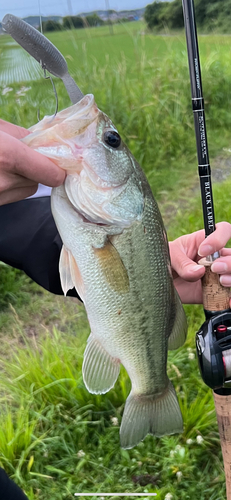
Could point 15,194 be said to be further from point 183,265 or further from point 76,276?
point 183,265

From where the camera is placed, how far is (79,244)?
1.11m

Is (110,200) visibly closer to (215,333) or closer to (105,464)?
(215,333)

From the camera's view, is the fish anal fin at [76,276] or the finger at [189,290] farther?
the finger at [189,290]

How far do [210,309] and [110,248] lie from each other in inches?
18.6

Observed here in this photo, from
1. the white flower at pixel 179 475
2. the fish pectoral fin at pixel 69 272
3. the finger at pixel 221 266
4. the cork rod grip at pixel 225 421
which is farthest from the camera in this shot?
the white flower at pixel 179 475

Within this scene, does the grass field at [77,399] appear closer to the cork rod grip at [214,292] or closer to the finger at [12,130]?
the finger at [12,130]

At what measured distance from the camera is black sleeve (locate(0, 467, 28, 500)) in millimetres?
1577

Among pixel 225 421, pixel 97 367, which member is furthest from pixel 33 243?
pixel 225 421

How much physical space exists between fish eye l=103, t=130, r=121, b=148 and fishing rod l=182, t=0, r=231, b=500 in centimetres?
30

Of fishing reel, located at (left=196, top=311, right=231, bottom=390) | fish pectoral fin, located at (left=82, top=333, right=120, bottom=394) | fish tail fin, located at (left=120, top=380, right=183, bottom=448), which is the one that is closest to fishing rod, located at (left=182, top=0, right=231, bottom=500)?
fishing reel, located at (left=196, top=311, right=231, bottom=390)

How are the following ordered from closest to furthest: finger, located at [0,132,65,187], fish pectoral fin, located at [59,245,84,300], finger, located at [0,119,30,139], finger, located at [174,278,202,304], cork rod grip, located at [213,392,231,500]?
finger, located at [0,132,65,187], finger, located at [0,119,30,139], fish pectoral fin, located at [59,245,84,300], cork rod grip, located at [213,392,231,500], finger, located at [174,278,202,304]

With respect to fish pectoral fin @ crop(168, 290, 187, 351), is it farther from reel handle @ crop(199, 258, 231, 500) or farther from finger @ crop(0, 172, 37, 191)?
finger @ crop(0, 172, 37, 191)

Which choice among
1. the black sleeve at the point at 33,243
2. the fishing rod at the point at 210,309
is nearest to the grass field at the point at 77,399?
the black sleeve at the point at 33,243

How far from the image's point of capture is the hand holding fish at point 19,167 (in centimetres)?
94
